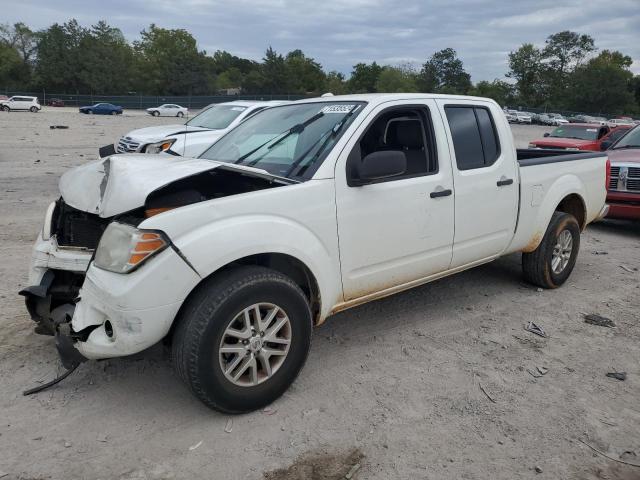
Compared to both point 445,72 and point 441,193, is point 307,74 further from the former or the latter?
point 441,193

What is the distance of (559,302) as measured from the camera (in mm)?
5043

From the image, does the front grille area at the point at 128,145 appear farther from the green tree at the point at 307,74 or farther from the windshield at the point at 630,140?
the green tree at the point at 307,74

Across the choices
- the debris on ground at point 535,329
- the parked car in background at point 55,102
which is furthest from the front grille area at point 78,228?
the parked car in background at point 55,102

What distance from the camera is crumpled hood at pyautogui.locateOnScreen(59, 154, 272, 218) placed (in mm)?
2961

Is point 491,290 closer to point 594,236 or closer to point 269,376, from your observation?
point 269,376

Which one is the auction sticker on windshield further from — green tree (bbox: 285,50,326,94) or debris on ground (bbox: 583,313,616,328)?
green tree (bbox: 285,50,326,94)

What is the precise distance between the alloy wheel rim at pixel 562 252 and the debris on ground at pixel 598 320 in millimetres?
698

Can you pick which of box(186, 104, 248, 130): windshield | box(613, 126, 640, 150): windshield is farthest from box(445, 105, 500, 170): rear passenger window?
box(186, 104, 248, 130): windshield

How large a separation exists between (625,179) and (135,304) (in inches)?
310

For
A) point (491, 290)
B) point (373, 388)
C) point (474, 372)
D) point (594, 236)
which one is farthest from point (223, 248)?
point (594, 236)

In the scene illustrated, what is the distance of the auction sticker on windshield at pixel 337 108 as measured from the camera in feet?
12.4

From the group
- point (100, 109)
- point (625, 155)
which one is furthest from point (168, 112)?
point (625, 155)

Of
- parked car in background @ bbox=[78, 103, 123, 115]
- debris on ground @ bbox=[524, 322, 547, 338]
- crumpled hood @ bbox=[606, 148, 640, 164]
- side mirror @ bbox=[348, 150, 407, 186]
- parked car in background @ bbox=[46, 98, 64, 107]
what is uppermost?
parked car in background @ bbox=[46, 98, 64, 107]

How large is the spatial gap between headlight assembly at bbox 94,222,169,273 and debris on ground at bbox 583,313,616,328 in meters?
3.76
